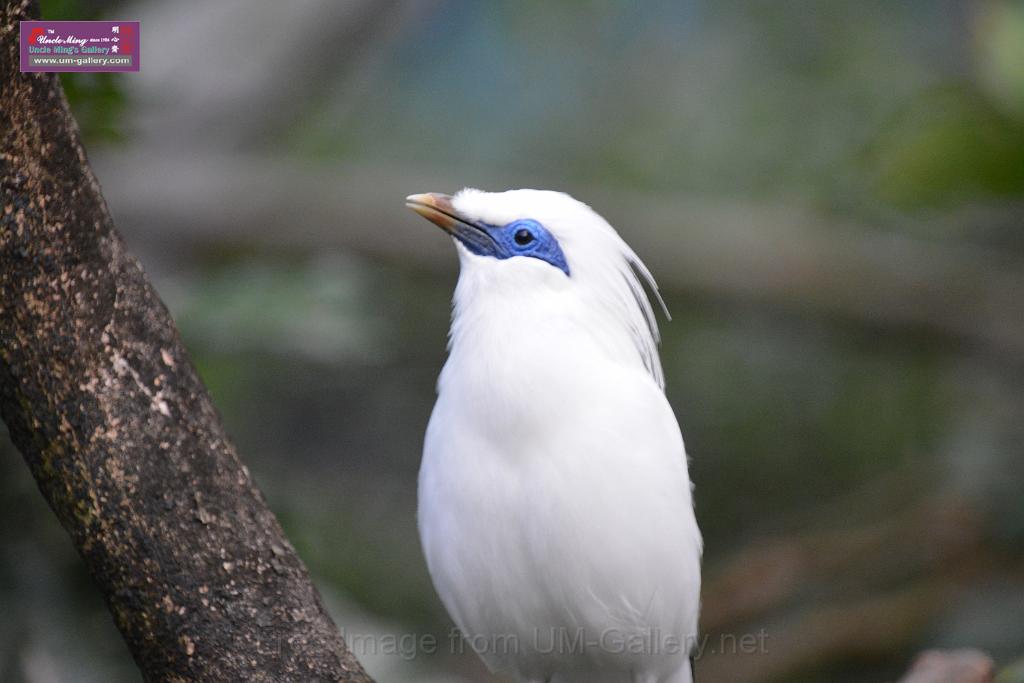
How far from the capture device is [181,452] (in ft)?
9.37

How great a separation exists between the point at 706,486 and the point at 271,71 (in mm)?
3875

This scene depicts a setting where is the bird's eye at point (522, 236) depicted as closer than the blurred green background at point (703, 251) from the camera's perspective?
Yes

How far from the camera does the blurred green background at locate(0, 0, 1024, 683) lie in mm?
5441

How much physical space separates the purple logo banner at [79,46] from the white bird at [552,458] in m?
1.06

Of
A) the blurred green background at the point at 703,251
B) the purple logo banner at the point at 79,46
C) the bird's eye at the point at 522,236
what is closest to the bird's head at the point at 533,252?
the bird's eye at the point at 522,236

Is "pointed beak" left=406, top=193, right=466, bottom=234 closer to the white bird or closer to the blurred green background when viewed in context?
the white bird

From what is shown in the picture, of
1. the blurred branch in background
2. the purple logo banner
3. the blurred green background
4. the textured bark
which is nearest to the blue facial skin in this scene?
the textured bark

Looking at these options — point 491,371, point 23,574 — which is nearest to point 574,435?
point 491,371

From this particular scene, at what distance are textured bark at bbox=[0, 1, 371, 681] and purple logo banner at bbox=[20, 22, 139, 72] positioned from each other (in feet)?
0.16

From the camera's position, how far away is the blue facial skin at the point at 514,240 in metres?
3.31

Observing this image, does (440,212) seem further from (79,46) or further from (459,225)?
(79,46)

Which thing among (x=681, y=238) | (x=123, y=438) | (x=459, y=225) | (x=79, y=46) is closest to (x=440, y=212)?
(x=459, y=225)

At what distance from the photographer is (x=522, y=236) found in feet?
10.9

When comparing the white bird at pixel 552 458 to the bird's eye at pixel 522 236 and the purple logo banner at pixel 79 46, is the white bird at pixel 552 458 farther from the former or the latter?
the purple logo banner at pixel 79 46
